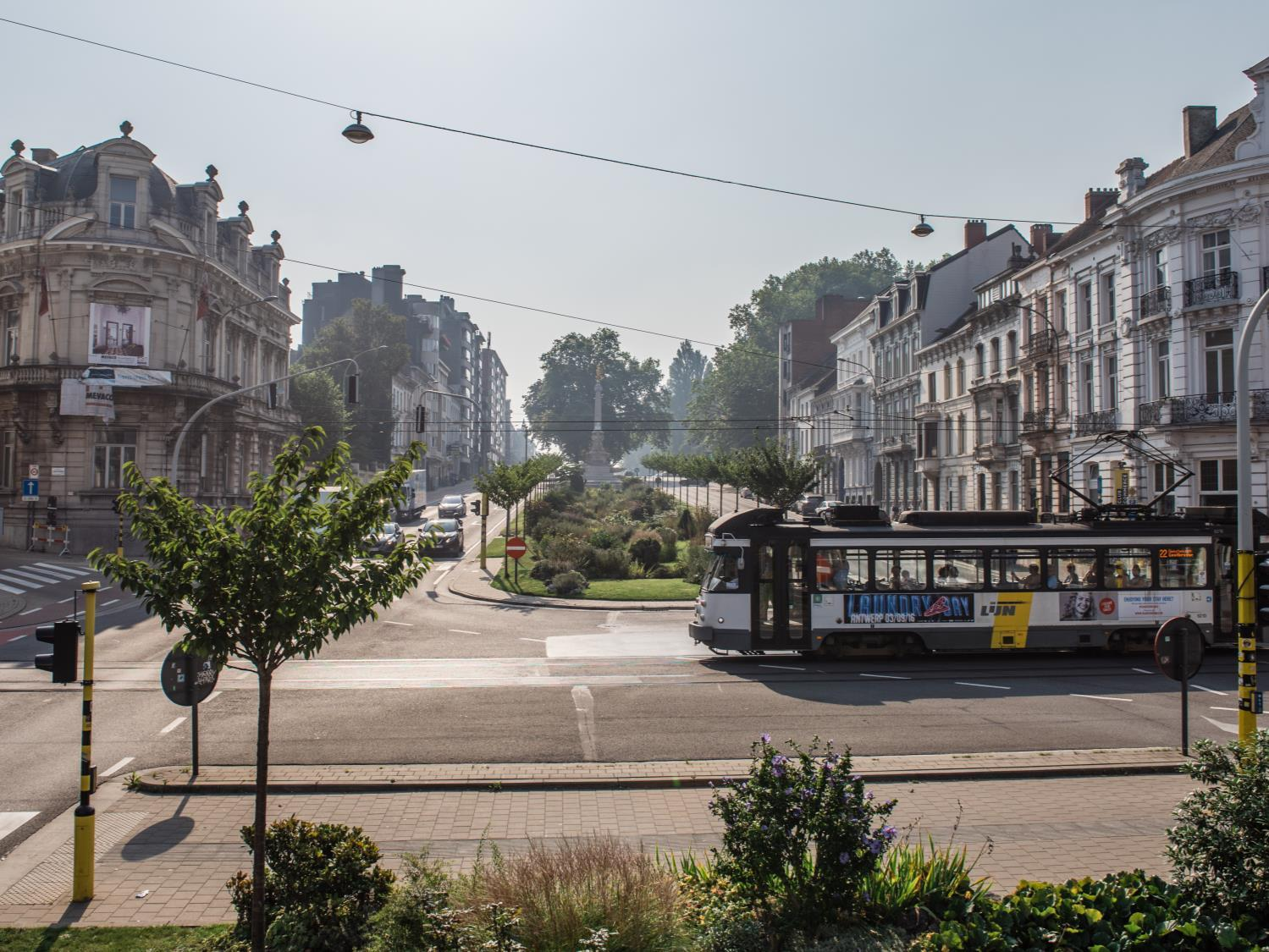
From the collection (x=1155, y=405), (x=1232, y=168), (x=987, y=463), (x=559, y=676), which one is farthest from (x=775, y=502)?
(x=559, y=676)

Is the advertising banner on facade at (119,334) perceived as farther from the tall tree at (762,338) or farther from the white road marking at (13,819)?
the tall tree at (762,338)

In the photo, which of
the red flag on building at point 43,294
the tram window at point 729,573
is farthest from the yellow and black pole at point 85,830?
the red flag on building at point 43,294

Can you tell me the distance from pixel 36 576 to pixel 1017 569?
108 feet

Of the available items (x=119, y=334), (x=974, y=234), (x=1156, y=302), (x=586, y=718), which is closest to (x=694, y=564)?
(x=1156, y=302)

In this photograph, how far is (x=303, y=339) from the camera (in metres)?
119

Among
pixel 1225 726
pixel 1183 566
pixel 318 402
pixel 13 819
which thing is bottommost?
pixel 13 819

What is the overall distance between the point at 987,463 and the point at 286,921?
1835 inches

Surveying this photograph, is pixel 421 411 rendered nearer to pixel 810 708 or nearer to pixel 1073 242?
pixel 810 708

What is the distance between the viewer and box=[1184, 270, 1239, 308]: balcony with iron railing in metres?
32.1

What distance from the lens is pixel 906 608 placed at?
20.6 meters

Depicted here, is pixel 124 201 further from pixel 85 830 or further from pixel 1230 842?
pixel 1230 842

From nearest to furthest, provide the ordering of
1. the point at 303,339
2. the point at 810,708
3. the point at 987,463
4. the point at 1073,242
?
the point at 810,708 < the point at 1073,242 < the point at 987,463 < the point at 303,339

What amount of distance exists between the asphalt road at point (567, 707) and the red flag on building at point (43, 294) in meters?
26.5

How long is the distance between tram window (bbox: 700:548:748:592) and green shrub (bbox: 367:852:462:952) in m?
14.7
